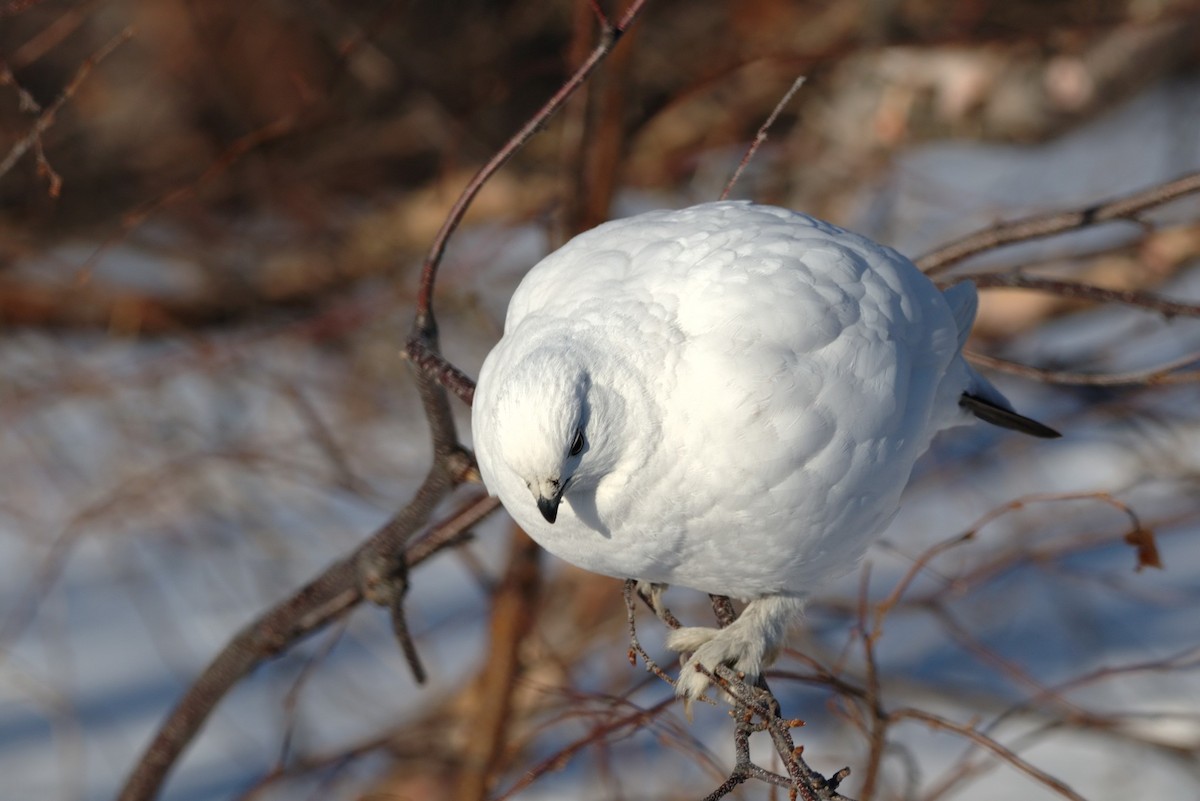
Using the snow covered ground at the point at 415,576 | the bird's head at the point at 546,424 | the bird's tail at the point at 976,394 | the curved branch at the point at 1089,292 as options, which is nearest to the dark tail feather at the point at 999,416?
the bird's tail at the point at 976,394

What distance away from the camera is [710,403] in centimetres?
121

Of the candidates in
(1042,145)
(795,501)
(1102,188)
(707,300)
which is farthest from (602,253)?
(1042,145)

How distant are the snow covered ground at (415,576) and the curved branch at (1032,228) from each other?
1.21m

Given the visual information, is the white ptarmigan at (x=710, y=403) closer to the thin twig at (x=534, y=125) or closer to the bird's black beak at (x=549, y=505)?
the bird's black beak at (x=549, y=505)

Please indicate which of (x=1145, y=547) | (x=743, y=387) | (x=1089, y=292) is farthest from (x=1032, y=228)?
(x=743, y=387)

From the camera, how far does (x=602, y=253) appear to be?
138cm

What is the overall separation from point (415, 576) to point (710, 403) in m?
3.01

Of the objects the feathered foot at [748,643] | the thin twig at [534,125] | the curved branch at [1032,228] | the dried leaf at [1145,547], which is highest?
the thin twig at [534,125]

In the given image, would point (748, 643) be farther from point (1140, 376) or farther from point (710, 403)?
point (1140, 376)

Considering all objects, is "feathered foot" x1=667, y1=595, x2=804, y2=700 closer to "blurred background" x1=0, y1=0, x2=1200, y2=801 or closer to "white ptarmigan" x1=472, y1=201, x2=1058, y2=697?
"white ptarmigan" x1=472, y1=201, x2=1058, y2=697

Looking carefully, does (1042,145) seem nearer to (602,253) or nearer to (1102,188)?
(1102,188)

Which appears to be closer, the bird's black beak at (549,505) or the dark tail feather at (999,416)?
the bird's black beak at (549,505)

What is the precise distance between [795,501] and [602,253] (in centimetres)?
41

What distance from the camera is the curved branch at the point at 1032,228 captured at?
5.53 ft
